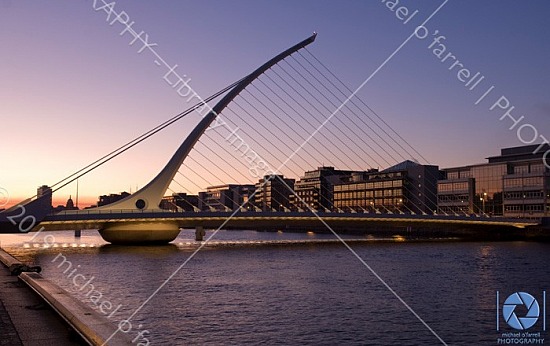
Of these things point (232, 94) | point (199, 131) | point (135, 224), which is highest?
point (232, 94)

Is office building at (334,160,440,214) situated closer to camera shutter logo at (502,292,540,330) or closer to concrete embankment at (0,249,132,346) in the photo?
camera shutter logo at (502,292,540,330)

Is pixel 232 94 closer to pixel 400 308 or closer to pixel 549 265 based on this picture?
pixel 549 265

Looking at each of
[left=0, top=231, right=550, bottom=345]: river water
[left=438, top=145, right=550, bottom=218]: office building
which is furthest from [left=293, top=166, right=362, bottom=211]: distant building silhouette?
[left=0, top=231, right=550, bottom=345]: river water

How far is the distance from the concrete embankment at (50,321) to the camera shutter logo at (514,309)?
44.7 ft

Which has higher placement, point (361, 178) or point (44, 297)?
point (361, 178)

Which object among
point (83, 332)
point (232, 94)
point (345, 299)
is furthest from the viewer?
point (232, 94)

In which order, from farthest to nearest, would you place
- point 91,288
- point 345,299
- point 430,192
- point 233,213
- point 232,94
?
point 430,192 → point 232,94 → point 233,213 → point 91,288 → point 345,299

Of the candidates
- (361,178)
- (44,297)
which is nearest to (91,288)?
(44,297)

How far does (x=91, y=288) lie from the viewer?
1163 inches

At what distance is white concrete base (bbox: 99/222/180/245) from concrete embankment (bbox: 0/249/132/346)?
46827mm

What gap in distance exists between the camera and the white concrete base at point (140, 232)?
6394 centimetres

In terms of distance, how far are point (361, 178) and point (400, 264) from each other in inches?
4482

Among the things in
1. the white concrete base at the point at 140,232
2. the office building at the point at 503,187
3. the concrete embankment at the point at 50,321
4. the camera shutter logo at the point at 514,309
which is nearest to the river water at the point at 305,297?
the camera shutter logo at the point at 514,309

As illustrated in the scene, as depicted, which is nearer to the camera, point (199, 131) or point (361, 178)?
point (199, 131)
